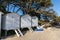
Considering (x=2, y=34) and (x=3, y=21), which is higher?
(x=3, y=21)

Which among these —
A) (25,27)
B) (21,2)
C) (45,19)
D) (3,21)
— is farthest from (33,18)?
(45,19)

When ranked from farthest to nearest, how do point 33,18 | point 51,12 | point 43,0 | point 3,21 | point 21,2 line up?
1. point 51,12
2. point 43,0
3. point 21,2
4. point 33,18
5. point 3,21

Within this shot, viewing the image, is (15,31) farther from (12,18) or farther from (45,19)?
(45,19)

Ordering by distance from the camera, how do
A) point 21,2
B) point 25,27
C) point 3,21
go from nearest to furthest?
point 3,21, point 25,27, point 21,2

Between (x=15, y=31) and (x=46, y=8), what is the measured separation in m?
12.9

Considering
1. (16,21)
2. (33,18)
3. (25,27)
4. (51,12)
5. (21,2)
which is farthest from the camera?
(51,12)

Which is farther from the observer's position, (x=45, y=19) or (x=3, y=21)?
(x=45, y=19)

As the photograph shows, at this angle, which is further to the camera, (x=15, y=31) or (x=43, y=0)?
(x=43, y=0)

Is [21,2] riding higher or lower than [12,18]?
higher

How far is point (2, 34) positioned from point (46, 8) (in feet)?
45.6

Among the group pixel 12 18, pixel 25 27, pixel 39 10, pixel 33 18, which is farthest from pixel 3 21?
pixel 39 10

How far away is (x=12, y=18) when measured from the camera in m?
14.7

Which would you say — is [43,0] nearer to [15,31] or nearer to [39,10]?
[39,10]

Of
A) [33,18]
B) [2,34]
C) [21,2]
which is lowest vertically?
[2,34]
